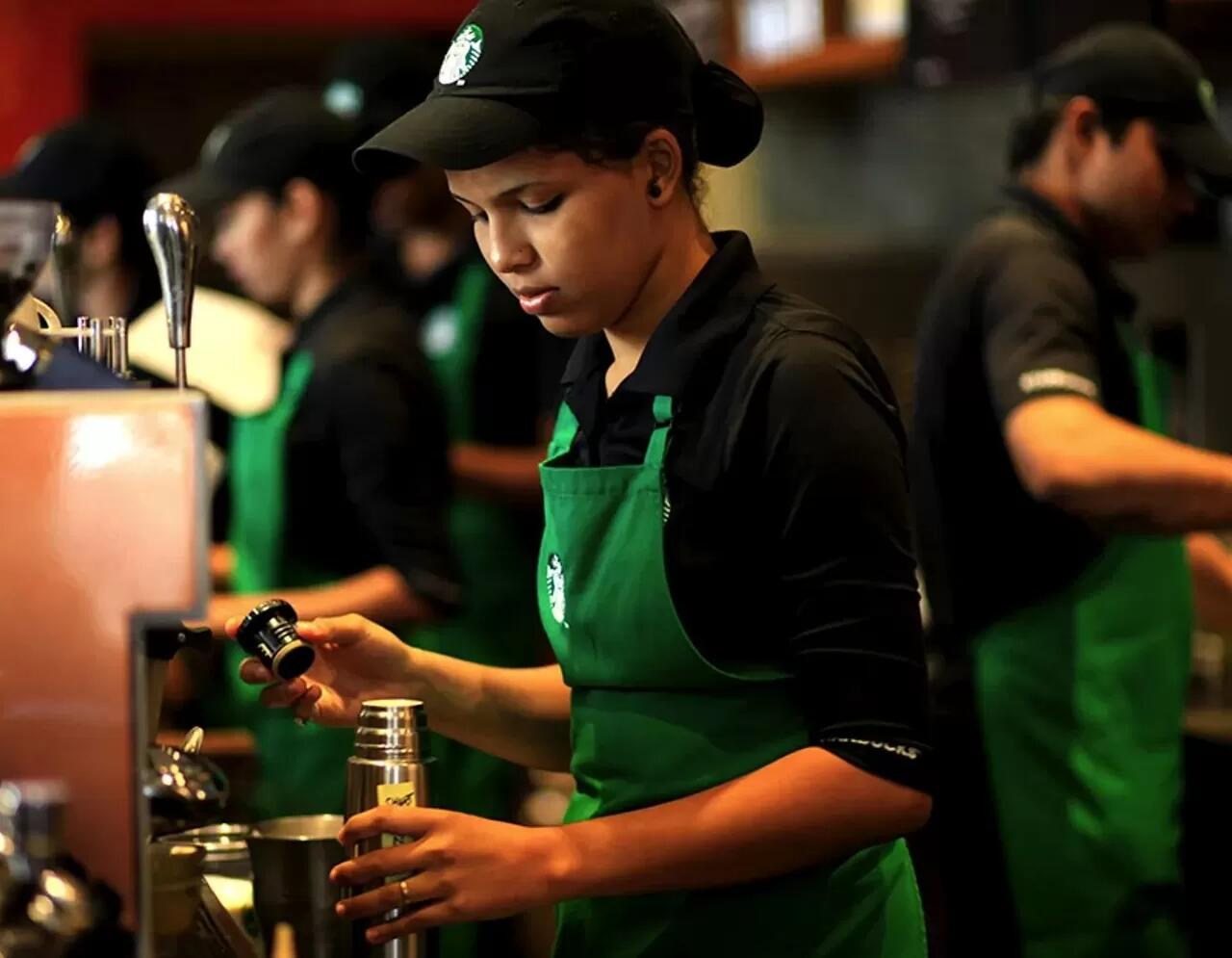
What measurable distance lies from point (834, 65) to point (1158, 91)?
59.4 inches

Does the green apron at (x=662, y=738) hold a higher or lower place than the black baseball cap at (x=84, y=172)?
lower

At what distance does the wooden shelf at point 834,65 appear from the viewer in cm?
384

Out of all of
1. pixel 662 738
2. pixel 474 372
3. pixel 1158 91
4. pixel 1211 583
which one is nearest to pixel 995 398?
pixel 1158 91

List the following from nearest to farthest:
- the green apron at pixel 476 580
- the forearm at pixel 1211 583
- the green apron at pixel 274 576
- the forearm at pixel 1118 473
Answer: the forearm at pixel 1118 473
the green apron at pixel 274 576
the forearm at pixel 1211 583
the green apron at pixel 476 580

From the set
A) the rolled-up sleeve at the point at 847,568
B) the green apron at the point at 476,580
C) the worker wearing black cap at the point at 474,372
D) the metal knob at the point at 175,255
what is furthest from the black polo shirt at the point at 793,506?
the worker wearing black cap at the point at 474,372

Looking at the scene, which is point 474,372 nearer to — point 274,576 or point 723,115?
point 274,576

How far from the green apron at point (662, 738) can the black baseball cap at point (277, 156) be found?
150 cm

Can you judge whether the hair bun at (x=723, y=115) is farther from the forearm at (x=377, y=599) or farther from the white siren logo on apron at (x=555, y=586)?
the forearm at (x=377, y=599)

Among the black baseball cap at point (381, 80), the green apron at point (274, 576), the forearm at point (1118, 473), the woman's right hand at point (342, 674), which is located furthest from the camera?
the black baseball cap at point (381, 80)

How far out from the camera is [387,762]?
134 centimetres

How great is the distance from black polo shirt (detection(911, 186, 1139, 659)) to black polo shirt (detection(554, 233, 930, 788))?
3.25ft

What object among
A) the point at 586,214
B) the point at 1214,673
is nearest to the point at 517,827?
the point at 586,214

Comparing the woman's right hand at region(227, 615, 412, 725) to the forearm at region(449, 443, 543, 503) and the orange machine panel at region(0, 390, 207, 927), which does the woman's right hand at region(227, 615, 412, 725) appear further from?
the forearm at region(449, 443, 543, 503)

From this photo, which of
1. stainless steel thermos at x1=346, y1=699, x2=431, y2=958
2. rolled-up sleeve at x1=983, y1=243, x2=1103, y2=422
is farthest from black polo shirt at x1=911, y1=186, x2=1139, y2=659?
stainless steel thermos at x1=346, y1=699, x2=431, y2=958
